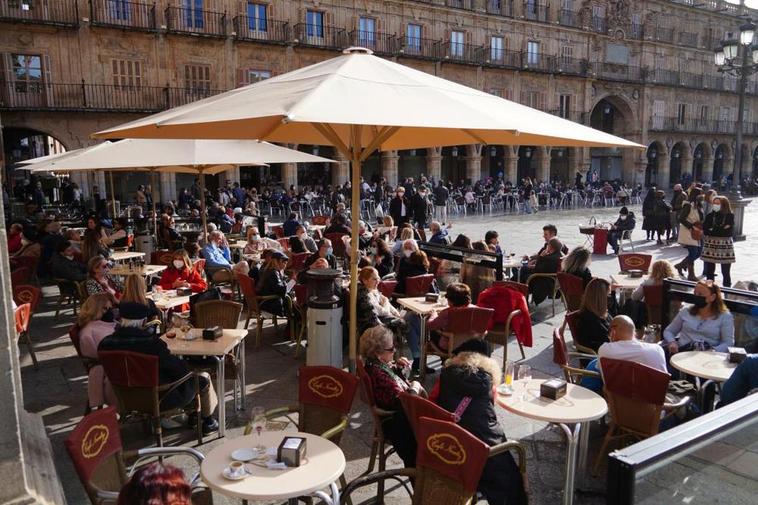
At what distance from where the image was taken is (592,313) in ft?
17.0

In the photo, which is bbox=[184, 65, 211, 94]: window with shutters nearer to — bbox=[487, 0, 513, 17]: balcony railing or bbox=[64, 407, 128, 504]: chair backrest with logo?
bbox=[487, 0, 513, 17]: balcony railing

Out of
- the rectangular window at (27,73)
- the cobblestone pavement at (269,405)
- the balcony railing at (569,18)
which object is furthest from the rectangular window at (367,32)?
the cobblestone pavement at (269,405)

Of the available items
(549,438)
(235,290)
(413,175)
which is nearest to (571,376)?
(549,438)

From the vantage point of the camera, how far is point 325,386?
3.65 m

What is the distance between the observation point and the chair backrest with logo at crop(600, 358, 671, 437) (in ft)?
12.3

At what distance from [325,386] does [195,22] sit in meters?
22.2

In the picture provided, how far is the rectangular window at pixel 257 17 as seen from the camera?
78.3 ft

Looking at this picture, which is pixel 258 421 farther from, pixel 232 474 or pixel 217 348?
pixel 217 348

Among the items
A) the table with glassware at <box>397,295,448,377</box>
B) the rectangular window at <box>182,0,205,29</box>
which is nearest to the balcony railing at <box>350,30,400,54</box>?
the rectangular window at <box>182,0,205,29</box>

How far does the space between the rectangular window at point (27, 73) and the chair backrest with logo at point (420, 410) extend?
68.9 ft

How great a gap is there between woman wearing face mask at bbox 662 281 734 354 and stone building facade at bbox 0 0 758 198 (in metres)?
14.7

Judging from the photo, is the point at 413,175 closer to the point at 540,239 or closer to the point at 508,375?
the point at 540,239

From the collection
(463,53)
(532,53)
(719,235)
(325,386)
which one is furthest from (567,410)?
(532,53)

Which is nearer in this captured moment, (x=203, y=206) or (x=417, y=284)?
(x=417, y=284)
